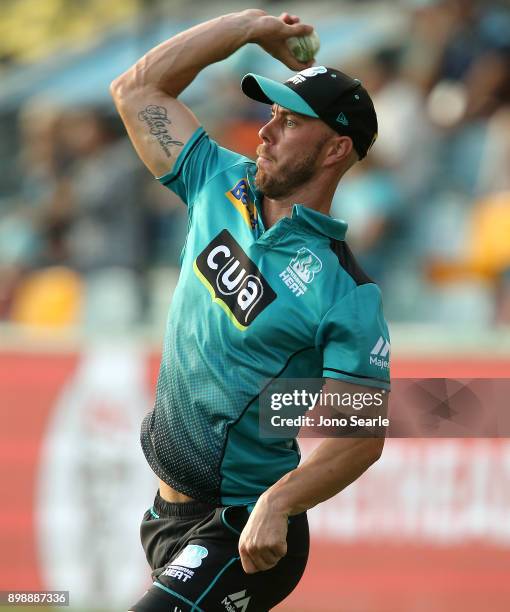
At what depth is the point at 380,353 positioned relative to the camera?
398cm

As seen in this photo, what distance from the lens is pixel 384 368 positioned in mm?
4000

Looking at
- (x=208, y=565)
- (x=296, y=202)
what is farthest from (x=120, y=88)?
(x=208, y=565)

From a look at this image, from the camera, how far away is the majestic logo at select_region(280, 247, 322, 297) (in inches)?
161

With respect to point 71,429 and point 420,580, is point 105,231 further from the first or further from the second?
point 420,580

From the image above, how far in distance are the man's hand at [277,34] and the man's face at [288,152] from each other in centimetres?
37

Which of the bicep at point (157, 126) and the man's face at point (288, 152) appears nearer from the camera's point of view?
the man's face at point (288, 152)

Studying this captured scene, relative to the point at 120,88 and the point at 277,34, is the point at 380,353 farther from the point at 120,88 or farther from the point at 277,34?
the point at 120,88

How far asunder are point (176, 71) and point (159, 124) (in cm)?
21

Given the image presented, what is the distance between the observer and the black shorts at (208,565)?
402cm

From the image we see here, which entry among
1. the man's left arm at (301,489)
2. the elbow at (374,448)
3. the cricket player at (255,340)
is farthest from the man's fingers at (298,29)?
the elbow at (374,448)

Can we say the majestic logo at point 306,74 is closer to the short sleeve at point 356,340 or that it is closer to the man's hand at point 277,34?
the man's hand at point 277,34

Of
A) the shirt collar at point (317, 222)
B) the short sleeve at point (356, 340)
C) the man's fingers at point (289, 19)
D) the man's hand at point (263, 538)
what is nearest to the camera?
the man's hand at point (263, 538)

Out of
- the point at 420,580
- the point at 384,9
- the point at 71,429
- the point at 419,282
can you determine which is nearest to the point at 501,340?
the point at 419,282

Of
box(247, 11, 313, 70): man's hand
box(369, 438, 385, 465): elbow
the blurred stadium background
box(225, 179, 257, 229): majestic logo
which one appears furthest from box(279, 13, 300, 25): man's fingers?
the blurred stadium background
